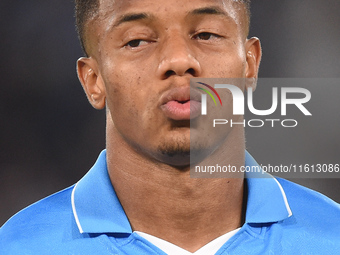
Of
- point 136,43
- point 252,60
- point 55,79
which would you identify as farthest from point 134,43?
point 55,79

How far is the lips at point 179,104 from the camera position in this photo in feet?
5.65

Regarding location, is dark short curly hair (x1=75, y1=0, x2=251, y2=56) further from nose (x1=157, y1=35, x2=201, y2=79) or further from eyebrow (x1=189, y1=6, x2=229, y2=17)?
nose (x1=157, y1=35, x2=201, y2=79)

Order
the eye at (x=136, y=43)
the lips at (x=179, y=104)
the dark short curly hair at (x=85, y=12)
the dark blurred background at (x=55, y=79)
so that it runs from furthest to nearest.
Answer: the dark blurred background at (x=55, y=79) → the dark short curly hair at (x=85, y=12) → the eye at (x=136, y=43) → the lips at (x=179, y=104)

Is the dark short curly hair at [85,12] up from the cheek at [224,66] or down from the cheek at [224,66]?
up

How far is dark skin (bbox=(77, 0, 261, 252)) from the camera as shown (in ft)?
5.76

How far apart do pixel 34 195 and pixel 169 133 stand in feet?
4.64

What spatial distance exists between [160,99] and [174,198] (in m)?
0.30

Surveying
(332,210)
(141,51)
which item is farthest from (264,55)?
(141,51)

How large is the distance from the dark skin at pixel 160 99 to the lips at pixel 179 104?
0.05ft

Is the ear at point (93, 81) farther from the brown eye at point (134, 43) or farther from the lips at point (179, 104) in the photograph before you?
the lips at point (179, 104)

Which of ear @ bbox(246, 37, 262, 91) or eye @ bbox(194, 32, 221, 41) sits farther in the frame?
ear @ bbox(246, 37, 262, 91)

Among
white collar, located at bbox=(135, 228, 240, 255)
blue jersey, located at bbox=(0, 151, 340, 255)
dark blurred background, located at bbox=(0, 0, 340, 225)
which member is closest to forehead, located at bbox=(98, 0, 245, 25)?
blue jersey, located at bbox=(0, 151, 340, 255)

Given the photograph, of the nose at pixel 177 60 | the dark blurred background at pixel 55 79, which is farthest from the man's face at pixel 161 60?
the dark blurred background at pixel 55 79

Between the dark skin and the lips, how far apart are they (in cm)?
1
